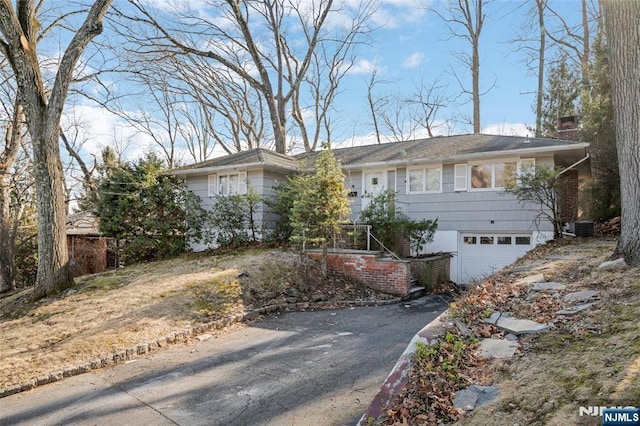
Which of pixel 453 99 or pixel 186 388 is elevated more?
pixel 453 99

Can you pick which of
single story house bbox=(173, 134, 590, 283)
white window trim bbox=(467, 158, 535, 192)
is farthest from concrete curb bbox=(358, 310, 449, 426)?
white window trim bbox=(467, 158, 535, 192)

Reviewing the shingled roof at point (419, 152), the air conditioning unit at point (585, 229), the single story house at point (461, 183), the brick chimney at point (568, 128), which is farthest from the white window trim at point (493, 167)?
the brick chimney at point (568, 128)

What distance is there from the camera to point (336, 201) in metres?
10.6

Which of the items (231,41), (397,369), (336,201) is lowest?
(397,369)

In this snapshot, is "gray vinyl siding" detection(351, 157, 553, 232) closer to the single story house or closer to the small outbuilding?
the single story house

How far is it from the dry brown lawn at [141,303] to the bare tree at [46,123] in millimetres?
751

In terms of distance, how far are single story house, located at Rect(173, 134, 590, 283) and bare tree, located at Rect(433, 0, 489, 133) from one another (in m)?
7.98

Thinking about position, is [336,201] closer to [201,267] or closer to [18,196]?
[201,267]

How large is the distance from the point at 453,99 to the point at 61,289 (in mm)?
22952

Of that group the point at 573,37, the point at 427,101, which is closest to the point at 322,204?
the point at 573,37

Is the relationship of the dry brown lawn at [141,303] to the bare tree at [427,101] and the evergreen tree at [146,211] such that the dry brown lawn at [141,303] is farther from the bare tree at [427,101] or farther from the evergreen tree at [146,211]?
the bare tree at [427,101]

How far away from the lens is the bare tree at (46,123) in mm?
9188

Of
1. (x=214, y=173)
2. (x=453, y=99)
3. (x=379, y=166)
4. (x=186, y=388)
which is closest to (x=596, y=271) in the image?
(x=186, y=388)

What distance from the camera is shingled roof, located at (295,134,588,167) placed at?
472 inches
